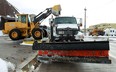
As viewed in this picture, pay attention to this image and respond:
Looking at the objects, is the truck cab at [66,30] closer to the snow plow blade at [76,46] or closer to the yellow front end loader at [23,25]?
the snow plow blade at [76,46]

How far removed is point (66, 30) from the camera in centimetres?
1525

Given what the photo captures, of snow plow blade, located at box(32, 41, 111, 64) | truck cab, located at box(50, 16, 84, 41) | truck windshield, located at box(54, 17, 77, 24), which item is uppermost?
truck windshield, located at box(54, 17, 77, 24)

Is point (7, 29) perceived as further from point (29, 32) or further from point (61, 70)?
point (61, 70)

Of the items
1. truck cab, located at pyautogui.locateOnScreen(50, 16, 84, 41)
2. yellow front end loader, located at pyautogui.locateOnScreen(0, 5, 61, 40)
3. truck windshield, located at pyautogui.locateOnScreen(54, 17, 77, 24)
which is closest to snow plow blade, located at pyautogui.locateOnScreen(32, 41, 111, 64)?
truck cab, located at pyautogui.locateOnScreen(50, 16, 84, 41)

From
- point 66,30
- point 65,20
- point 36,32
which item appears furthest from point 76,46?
point 36,32

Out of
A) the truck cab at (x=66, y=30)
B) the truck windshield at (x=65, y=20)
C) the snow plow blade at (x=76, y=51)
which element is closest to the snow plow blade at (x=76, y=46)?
the snow plow blade at (x=76, y=51)

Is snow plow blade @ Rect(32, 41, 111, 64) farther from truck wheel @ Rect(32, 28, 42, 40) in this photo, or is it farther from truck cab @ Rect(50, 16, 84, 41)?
truck wheel @ Rect(32, 28, 42, 40)

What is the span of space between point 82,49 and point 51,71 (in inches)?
57.5

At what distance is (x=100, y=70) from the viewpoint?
11320 millimetres

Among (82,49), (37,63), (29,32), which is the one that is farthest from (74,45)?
(29,32)

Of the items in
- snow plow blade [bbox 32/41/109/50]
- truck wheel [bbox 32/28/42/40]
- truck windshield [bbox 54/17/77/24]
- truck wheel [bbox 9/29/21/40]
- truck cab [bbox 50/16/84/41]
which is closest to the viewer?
snow plow blade [bbox 32/41/109/50]

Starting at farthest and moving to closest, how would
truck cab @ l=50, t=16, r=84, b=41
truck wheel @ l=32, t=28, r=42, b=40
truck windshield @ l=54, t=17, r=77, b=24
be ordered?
truck wheel @ l=32, t=28, r=42, b=40
truck windshield @ l=54, t=17, r=77, b=24
truck cab @ l=50, t=16, r=84, b=41

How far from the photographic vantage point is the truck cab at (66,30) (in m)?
15.0

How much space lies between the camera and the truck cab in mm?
14953
